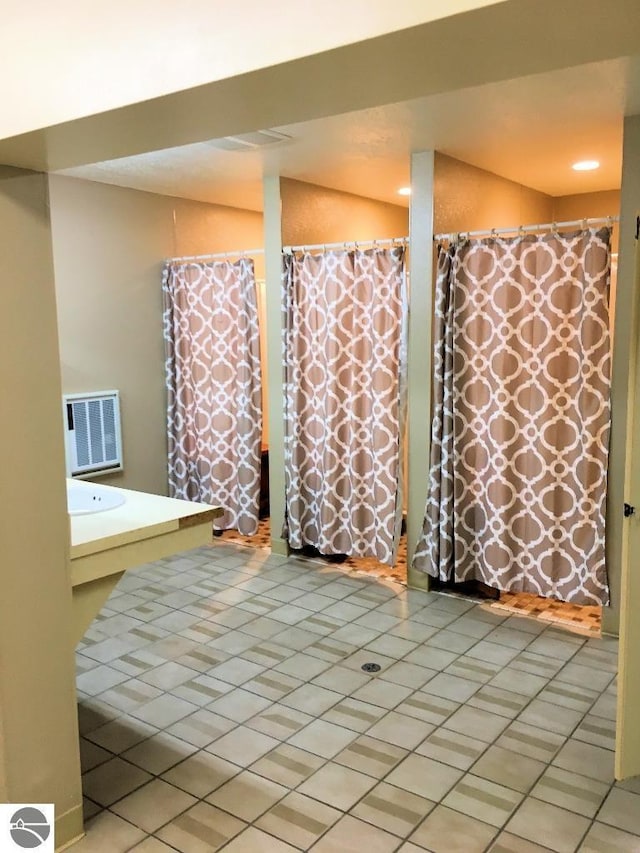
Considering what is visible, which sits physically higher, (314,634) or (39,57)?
(39,57)

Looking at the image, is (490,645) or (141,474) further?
(141,474)

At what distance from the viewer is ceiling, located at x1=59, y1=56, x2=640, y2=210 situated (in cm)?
283

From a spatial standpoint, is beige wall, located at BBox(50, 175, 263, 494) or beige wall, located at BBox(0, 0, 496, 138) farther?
beige wall, located at BBox(50, 175, 263, 494)

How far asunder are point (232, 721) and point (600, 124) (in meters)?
2.97

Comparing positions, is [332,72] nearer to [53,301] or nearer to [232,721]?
[53,301]

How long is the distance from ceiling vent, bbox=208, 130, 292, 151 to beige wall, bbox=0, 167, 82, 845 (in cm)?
168

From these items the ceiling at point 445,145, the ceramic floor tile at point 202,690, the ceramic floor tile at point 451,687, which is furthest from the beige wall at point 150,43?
the ceramic floor tile at point 451,687

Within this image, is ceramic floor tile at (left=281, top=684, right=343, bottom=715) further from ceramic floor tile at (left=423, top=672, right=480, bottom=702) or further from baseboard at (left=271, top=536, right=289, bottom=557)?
baseboard at (left=271, top=536, right=289, bottom=557)

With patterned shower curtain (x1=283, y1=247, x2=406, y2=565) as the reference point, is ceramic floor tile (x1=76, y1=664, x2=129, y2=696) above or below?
below

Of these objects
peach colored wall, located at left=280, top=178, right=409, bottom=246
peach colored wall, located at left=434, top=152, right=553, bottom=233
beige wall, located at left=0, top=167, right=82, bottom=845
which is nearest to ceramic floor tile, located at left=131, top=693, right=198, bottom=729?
beige wall, located at left=0, top=167, right=82, bottom=845

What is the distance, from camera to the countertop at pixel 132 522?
6.94 feet

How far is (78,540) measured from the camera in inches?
82.4

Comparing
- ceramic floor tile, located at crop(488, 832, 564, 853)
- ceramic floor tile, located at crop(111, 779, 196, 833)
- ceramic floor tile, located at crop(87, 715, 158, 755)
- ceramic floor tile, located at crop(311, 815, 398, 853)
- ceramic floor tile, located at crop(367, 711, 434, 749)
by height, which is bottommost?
ceramic floor tile, located at crop(488, 832, 564, 853)

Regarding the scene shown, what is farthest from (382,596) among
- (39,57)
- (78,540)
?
(39,57)
